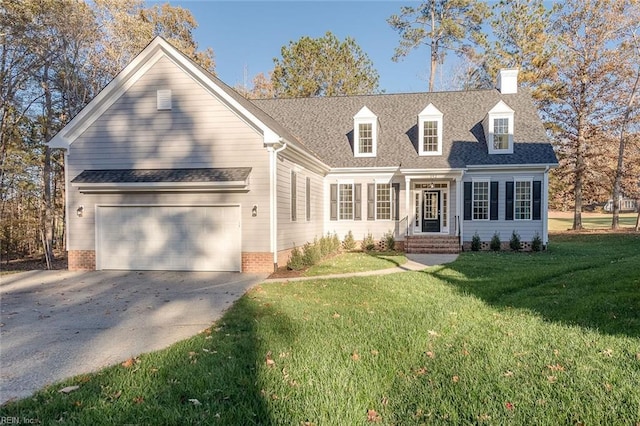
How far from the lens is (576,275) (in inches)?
351

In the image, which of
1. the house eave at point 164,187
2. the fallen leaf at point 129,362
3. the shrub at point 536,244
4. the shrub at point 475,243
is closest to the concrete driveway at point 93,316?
the fallen leaf at point 129,362

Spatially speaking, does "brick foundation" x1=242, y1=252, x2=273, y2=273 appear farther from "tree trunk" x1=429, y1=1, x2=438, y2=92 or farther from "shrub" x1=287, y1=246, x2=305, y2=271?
"tree trunk" x1=429, y1=1, x2=438, y2=92

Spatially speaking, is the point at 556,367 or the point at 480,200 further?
the point at 480,200

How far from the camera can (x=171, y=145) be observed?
11.2m

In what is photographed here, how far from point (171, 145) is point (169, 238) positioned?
2680mm

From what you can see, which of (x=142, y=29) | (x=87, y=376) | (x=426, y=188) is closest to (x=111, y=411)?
(x=87, y=376)

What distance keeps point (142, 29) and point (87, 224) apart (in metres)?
11.7

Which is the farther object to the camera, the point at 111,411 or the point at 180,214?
the point at 180,214

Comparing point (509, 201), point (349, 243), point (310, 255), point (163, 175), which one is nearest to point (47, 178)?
point (163, 175)

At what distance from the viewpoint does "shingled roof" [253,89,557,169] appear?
16.3 m

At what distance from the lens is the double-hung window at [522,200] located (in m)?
16.0

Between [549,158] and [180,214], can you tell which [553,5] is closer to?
[549,158]

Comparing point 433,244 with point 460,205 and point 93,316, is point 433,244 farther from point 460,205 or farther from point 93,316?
point 93,316

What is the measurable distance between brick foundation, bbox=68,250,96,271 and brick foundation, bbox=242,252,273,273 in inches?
179
